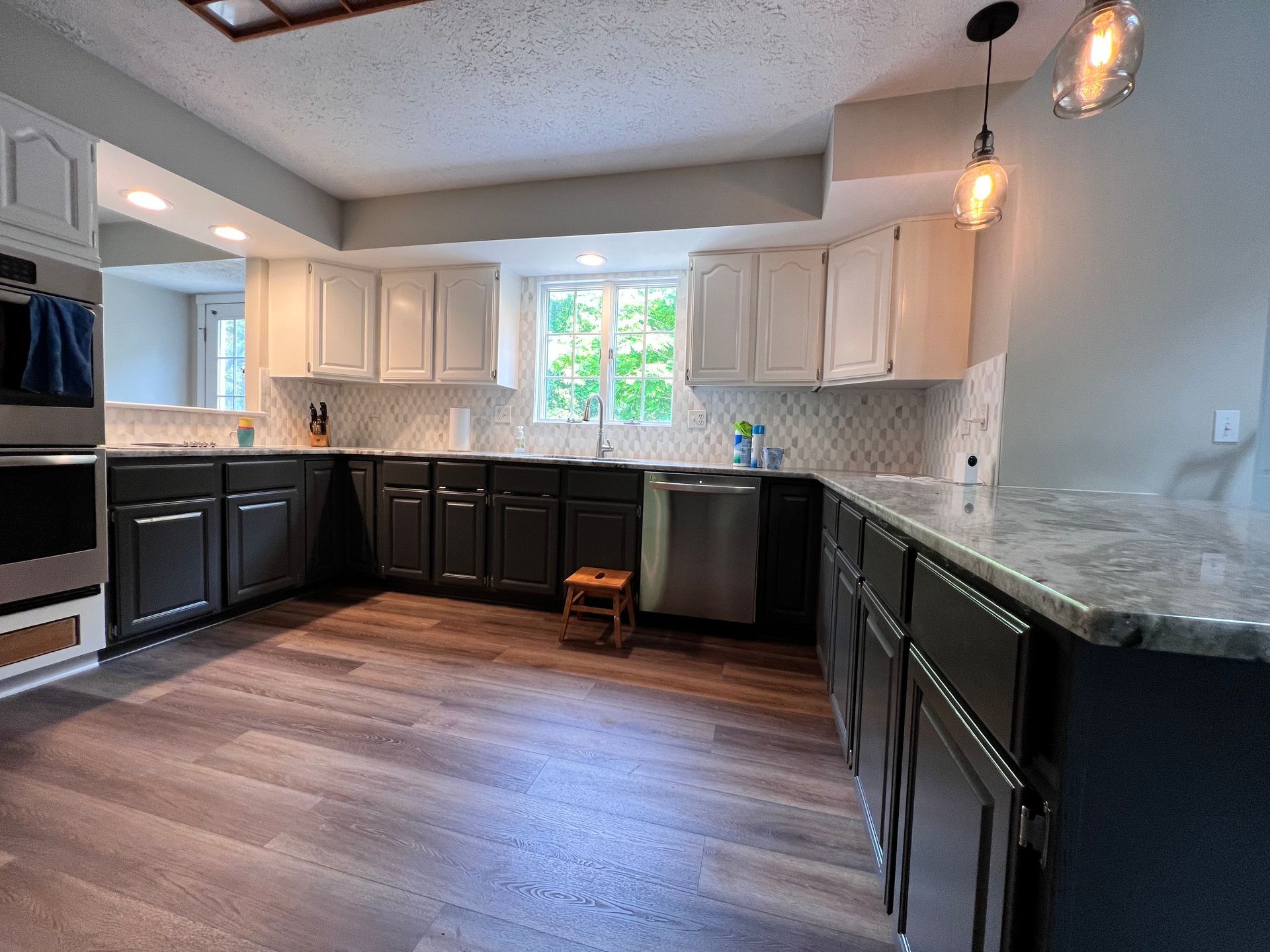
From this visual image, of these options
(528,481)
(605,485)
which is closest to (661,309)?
(605,485)

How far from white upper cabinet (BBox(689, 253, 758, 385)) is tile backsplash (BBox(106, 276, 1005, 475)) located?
1.09ft

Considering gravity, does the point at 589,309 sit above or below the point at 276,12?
below

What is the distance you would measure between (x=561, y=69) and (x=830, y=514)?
213 centimetres

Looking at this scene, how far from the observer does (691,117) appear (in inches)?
94.5

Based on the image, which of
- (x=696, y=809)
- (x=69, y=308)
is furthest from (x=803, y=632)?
(x=69, y=308)

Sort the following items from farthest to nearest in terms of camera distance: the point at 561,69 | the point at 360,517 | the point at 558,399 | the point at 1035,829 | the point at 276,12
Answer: the point at 558,399 → the point at 360,517 → the point at 561,69 → the point at 276,12 → the point at 1035,829

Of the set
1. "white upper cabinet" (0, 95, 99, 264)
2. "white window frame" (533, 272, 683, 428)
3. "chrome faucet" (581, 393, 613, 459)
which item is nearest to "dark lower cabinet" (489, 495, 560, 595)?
"chrome faucet" (581, 393, 613, 459)

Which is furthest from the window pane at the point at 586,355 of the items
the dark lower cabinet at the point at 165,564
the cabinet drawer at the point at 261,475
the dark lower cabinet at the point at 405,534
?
the dark lower cabinet at the point at 165,564

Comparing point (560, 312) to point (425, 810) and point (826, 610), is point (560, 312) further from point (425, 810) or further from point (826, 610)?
point (425, 810)

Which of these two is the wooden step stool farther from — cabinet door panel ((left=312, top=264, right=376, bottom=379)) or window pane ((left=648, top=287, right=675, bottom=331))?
cabinet door panel ((left=312, top=264, right=376, bottom=379))

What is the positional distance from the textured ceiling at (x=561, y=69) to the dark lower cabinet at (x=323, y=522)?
1818mm

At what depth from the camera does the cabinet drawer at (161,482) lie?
225cm

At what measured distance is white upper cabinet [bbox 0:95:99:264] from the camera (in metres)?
1.88

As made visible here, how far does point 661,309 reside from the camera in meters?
3.69
